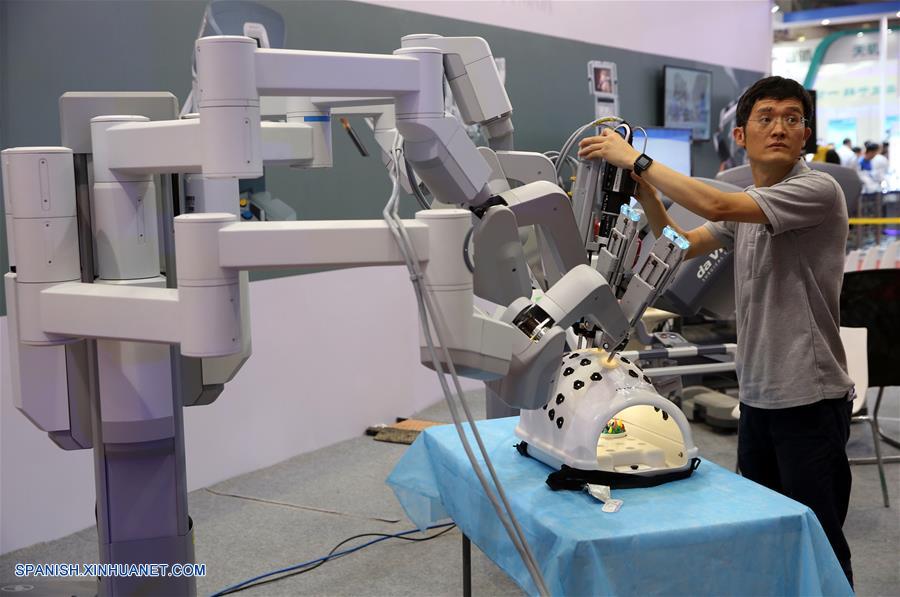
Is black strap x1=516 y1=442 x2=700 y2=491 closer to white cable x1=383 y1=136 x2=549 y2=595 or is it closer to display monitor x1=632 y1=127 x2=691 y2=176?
white cable x1=383 y1=136 x2=549 y2=595

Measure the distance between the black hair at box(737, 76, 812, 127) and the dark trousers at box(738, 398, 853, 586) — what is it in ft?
2.23

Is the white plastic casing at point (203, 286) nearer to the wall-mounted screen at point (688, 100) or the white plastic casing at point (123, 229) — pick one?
the white plastic casing at point (123, 229)

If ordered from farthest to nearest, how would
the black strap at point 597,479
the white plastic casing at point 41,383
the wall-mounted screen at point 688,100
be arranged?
the wall-mounted screen at point 688,100, the black strap at point 597,479, the white plastic casing at point 41,383

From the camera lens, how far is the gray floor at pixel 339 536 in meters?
2.84

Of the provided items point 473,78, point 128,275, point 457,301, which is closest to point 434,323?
point 457,301

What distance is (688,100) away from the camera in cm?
684

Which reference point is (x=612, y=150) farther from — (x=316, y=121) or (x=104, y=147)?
(x=104, y=147)

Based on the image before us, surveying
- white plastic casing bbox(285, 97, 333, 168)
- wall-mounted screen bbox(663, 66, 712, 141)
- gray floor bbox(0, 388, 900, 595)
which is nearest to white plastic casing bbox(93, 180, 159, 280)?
white plastic casing bbox(285, 97, 333, 168)

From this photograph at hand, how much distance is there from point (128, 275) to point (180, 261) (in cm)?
23

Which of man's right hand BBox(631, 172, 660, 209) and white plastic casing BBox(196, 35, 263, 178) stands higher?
white plastic casing BBox(196, 35, 263, 178)

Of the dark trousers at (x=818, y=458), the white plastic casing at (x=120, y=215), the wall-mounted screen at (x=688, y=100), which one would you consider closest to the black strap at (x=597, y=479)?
the dark trousers at (x=818, y=458)

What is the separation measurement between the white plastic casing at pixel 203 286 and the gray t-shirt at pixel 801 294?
1312mm

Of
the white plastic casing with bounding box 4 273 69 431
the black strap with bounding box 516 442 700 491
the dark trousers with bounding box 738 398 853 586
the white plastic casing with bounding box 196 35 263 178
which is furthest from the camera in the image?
the dark trousers with bounding box 738 398 853 586

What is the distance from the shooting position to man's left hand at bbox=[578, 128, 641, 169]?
6.39ft
